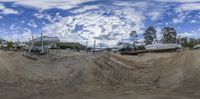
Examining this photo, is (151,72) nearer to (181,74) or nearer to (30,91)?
(181,74)

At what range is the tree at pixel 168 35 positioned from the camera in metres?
105

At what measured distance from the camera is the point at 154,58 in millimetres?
52844

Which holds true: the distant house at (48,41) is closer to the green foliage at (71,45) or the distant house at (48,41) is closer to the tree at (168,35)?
the green foliage at (71,45)

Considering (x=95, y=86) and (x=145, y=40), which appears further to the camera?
(x=145, y=40)

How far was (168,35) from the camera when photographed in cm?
10769

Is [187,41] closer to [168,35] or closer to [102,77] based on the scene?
[168,35]

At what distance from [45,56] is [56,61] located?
156 inches

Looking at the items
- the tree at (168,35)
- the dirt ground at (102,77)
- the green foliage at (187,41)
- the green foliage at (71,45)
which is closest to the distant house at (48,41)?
the green foliage at (71,45)

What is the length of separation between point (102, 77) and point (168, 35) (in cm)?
6150

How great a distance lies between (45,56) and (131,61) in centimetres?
1146

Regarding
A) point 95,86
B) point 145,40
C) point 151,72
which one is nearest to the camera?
point 95,86

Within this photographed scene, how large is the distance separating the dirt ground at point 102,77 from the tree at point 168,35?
50128 millimetres

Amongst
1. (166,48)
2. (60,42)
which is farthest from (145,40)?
(166,48)

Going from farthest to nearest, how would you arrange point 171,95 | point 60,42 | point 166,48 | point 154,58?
point 60,42 < point 166,48 < point 154,58 < point 171,95
